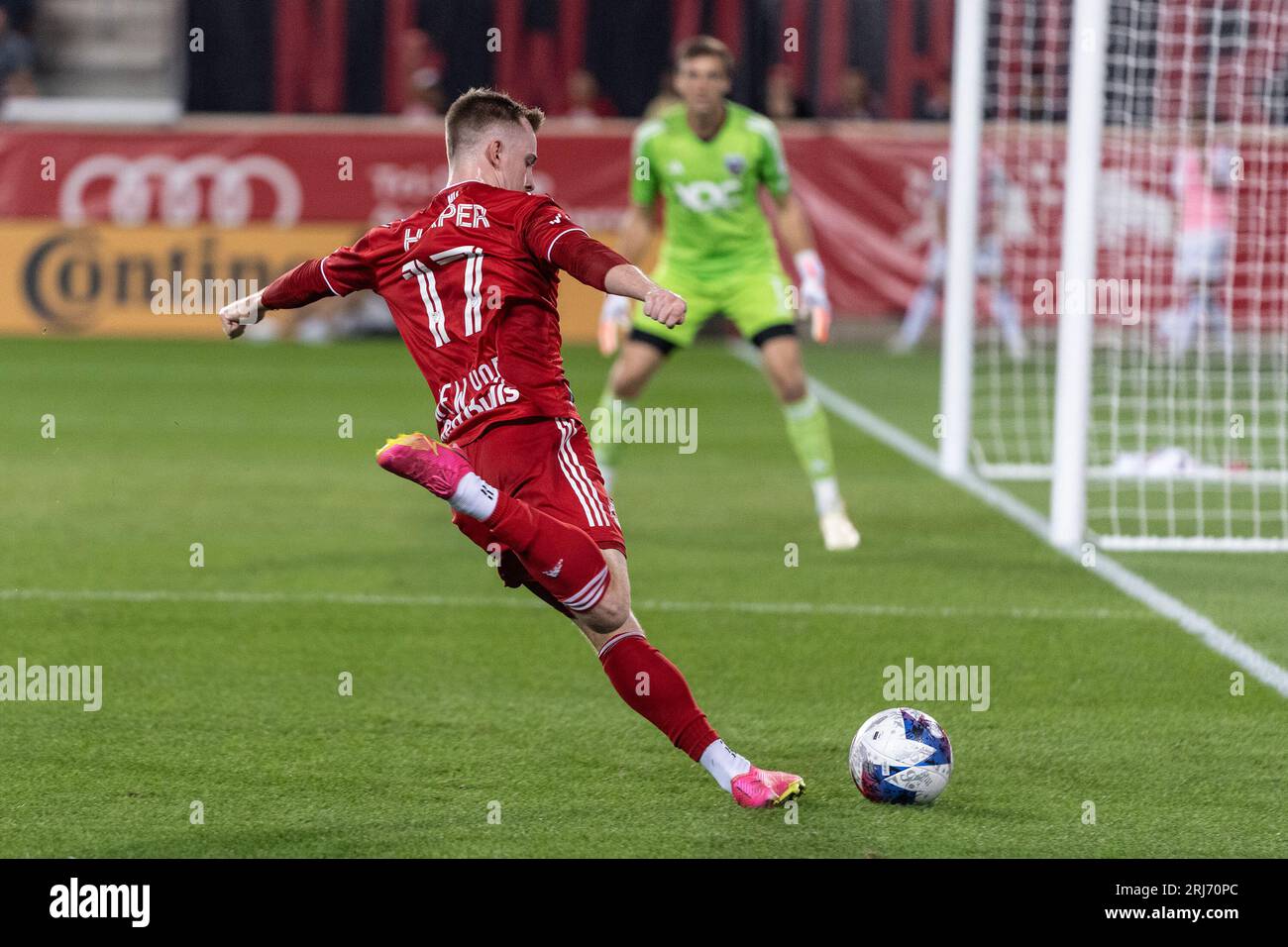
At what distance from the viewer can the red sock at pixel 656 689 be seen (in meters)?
5.20

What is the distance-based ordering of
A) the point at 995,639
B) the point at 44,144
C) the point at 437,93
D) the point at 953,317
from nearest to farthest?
the point at 995,639, the point at 953,317, the point at 44,144, the point at 437,93

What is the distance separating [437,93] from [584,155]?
2994 millimetres

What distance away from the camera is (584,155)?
20062mm

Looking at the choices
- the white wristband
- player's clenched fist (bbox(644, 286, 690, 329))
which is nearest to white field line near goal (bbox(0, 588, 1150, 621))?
the white wristband

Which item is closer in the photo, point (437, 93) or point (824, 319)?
point (824, 319)

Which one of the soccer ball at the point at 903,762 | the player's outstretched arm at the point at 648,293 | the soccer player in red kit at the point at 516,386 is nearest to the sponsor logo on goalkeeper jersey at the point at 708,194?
the soccer player in red kit at the point at 516,386

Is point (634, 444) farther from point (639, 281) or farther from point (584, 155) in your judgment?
point (639, 281)

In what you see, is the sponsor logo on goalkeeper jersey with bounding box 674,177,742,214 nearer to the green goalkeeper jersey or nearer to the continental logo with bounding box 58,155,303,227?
the green goalkeeper jersey

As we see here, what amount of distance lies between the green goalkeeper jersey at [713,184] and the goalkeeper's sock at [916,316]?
1061cm

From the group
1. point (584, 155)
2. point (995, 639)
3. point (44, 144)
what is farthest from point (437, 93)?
point (995, 639)

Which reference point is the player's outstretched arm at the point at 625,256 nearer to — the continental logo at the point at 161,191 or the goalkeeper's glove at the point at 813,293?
the goalkeeper's glove at the point at 813,293

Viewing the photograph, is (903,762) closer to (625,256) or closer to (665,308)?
(665,308)

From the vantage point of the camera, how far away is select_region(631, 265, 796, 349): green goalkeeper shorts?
962 centimetres

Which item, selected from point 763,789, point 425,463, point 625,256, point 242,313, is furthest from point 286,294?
point 625,256
